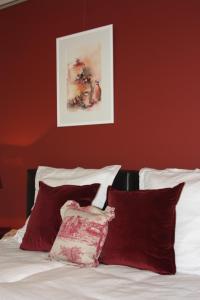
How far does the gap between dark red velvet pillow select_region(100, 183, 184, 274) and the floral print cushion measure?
0.15ft

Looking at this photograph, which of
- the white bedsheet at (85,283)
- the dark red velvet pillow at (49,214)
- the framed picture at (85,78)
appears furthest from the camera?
the framed picture at (85,78)

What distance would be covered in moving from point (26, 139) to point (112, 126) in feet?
3.16

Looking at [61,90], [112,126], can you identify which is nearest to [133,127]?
[112,126]

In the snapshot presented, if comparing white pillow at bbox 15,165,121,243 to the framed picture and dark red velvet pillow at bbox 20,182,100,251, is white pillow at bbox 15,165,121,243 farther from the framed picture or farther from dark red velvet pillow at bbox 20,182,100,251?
the framed picture

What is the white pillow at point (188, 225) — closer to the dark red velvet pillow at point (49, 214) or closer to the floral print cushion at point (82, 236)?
the floral print cushion at point (82, 236)

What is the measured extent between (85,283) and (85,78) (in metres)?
1.75

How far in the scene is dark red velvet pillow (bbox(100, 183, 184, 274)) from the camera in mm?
2010

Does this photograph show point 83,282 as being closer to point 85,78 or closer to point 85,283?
point 85,283

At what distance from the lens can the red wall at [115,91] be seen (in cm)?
264

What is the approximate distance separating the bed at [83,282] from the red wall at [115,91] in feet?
2.93

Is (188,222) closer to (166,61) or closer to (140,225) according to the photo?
(140,225)

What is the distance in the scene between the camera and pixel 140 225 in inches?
82.0

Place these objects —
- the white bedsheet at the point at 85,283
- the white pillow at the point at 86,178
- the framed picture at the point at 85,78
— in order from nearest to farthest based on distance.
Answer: the white bedsheet at the point at 85,283 < the white pillow at the point at 86,178 < the framed picture at the point at 85,78

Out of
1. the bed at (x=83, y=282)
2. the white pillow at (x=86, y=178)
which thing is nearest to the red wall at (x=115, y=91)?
the white pillow at (x=86, y=178)
